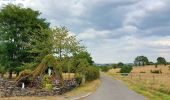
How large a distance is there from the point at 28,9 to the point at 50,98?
28.5 meters

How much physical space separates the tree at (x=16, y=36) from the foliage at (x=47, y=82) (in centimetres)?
1743

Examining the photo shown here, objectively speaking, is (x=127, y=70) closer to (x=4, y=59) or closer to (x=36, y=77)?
(x=4, y=59)

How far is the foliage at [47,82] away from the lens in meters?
30.4

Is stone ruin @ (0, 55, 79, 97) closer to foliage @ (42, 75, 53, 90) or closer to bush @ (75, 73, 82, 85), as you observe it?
foliage @ (42, 75, 53, 90)

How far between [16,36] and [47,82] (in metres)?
20.5

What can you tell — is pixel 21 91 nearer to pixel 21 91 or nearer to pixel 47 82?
pixel 21 91

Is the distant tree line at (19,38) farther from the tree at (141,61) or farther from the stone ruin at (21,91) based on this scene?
the tree at (141,61)

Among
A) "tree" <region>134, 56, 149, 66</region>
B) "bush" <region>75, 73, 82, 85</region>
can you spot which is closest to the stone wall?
"bush" <region>75, 73, 82, 85</region>

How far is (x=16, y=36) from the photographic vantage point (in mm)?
50562

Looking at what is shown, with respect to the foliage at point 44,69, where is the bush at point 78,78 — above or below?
below

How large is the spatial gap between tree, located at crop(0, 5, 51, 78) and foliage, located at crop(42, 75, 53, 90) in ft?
57.2

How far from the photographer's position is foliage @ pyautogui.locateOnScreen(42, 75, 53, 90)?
3042 centimetres

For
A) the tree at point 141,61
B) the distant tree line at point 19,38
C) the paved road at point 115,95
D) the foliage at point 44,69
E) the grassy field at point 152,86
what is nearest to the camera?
the paved road at point 115,95

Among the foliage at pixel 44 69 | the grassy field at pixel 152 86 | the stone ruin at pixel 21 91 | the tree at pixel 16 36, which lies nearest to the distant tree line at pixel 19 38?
the tree at pixel 16 36
